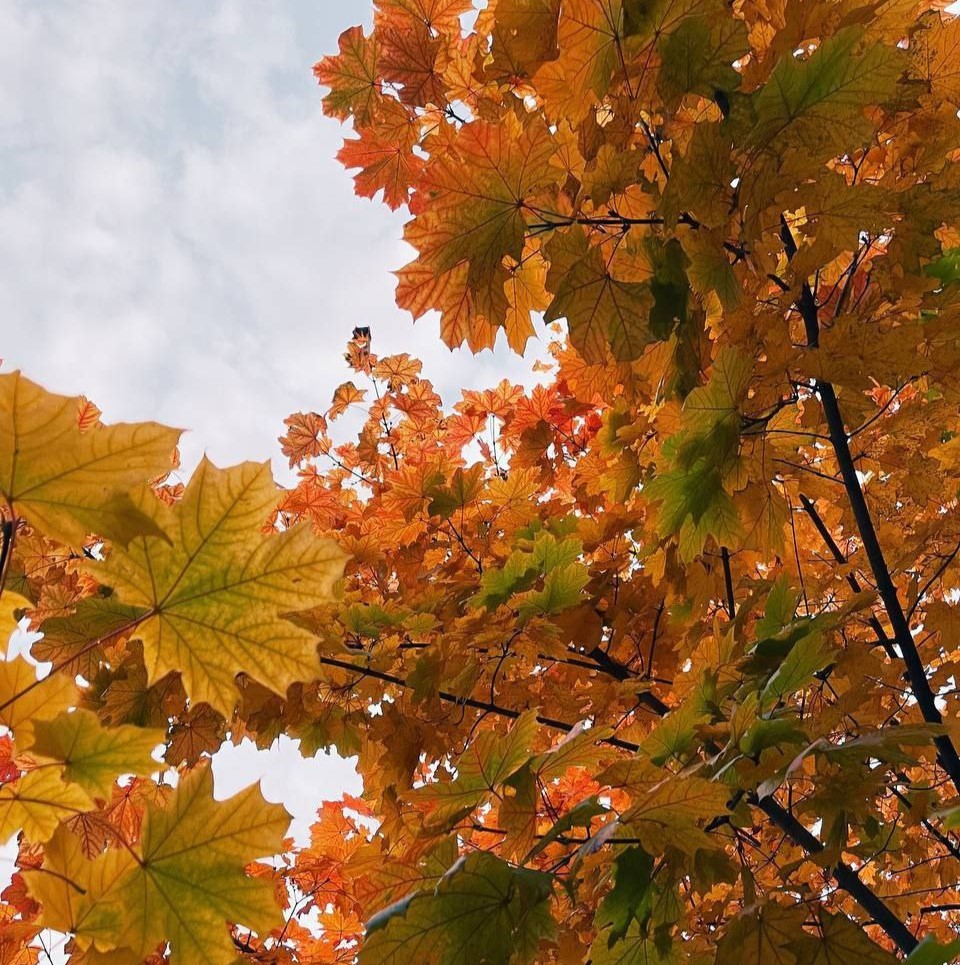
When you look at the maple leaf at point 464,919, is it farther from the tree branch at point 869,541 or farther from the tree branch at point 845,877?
the tree branch at point 869,541

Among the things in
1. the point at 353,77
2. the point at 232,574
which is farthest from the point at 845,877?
the point at 353,77

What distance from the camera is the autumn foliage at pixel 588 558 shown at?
102 cm

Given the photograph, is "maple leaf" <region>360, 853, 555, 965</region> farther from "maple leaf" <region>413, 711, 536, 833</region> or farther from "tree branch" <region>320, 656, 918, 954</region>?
"tree branch" <region>320, 656, 918, 954</region>

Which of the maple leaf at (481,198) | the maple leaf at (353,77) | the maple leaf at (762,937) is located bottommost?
the maple leaf at (762,937)

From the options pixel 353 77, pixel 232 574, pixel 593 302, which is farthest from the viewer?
pixel 353 77

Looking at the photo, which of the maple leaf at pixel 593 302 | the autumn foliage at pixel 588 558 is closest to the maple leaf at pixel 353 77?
the autumn foliage at pixel 588 558

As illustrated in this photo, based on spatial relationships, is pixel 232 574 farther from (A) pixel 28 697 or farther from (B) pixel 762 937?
(B) pixel 762 937

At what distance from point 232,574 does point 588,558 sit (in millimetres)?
2045

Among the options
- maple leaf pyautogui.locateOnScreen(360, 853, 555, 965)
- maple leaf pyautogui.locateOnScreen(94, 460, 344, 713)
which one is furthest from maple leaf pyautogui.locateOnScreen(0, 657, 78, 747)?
maple leaf pyautogui.locateOnScreen(360, 853, 555, 965)

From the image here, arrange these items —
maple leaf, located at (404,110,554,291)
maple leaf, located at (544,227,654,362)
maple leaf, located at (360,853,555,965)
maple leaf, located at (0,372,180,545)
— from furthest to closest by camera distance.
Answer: maple leaf, located at (544,227,654,362) < maple leaf, located at (404,110,554,291) < maple leaf, located at (360,853,555,965) < maple leaf, located at (0,372,180,545)

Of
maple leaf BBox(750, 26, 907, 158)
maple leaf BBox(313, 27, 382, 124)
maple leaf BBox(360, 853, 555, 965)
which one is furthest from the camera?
maple leaf BBox(313, 27, 382, 124)

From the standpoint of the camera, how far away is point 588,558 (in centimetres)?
291

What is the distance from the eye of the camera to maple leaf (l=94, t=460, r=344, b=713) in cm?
99

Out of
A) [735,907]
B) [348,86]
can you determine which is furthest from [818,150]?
[735,907]
